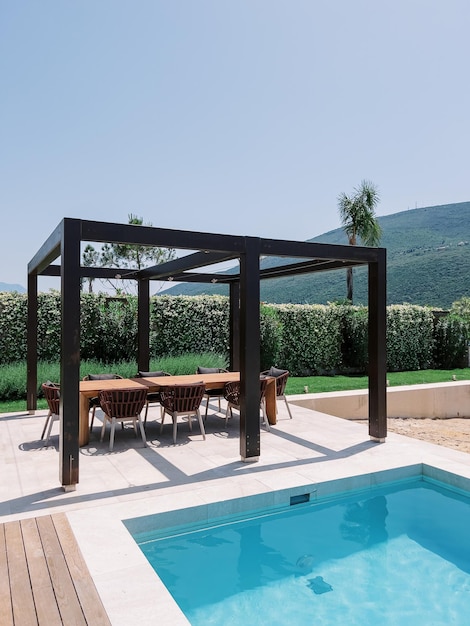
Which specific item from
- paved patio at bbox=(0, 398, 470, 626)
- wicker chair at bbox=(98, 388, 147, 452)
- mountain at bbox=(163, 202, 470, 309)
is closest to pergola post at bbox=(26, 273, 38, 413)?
paved patio at bbox=(0, 398, 470, 626)

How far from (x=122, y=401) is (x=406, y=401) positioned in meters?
7.56

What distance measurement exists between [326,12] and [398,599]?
36.3 feet

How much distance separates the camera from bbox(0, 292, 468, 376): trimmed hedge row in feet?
38.7

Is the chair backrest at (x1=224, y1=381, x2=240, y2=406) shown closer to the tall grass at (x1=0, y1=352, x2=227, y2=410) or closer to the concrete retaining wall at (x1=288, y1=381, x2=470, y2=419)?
the concrete retaining wall at (x1=288, y1=381, x2=470, y2=419)

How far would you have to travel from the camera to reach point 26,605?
292cm

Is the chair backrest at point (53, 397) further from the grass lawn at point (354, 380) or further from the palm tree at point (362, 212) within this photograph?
the palm tree at point (362, 212)

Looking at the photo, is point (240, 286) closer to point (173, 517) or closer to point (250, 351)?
point (250, 351)

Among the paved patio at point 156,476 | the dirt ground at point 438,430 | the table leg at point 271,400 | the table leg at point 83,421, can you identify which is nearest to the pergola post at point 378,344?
the paved patio at point 156,476

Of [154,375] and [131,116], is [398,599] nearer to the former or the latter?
[154,375]

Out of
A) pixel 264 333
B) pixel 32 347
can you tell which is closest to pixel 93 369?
pixel 32 347

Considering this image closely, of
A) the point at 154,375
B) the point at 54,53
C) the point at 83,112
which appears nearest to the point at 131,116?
the point at 83,112

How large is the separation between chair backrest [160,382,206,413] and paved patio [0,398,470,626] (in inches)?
19.8

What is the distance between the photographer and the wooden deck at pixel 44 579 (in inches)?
111

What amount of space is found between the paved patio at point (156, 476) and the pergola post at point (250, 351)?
1.06ft
